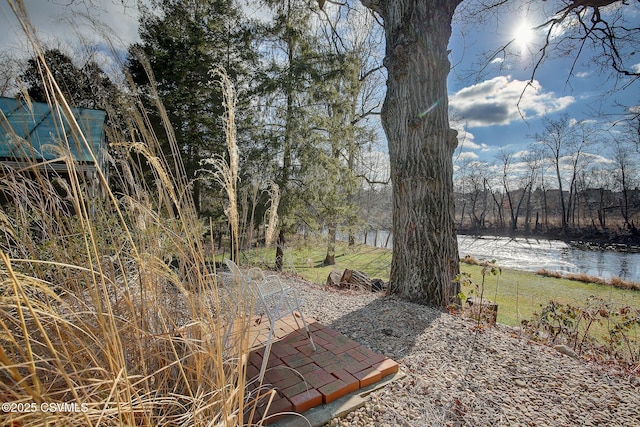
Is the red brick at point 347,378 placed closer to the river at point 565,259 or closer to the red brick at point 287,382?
the red brick at point 287,382

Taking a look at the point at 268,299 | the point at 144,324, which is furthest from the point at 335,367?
the point at 144,324

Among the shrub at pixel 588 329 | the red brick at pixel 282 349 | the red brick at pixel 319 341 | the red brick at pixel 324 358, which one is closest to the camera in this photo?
the red brick at pixel 324 358

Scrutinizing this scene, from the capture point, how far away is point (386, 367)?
6.33 ft

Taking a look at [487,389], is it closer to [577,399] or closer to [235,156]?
[577,399]

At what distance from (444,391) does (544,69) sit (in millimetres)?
6282

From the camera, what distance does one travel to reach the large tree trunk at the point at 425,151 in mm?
3363

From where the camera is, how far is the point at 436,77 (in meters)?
3.41

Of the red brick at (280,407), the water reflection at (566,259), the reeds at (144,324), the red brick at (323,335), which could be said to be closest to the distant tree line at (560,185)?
the water reflection at (566,259)

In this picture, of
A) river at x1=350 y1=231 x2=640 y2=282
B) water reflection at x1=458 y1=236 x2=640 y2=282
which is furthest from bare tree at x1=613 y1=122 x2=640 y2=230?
water reflection at x1=458 y1=236 x2=640 y2=282

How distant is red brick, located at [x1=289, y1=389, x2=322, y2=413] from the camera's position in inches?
62.7

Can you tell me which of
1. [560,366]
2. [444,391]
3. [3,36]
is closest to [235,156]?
[3,36]

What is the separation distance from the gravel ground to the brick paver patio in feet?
0.42

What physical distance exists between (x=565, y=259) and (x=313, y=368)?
18.5 metres

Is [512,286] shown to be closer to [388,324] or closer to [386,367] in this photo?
[388,324]
